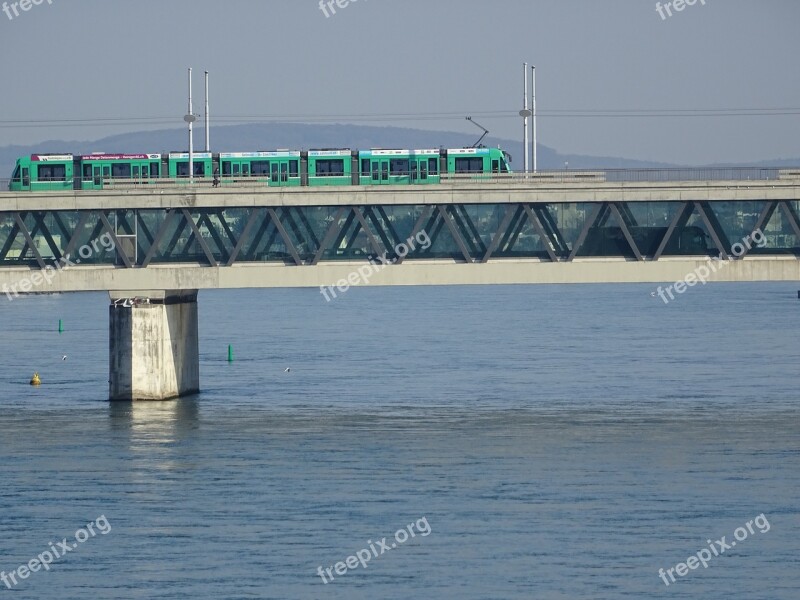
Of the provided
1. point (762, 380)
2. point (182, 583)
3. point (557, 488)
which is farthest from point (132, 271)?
point (762, 380)

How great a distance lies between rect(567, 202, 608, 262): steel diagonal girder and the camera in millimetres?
75438

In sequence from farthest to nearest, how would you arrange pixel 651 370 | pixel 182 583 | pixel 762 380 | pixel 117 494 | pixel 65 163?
pixel 651 370
pixel 762 380
pixel 65 163
pixel 117 494
pixel 182 583

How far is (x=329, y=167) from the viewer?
8850 centimetres

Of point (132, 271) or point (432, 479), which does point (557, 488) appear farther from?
point (132, 271)

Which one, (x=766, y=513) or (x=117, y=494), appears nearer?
(x=766, y=513)

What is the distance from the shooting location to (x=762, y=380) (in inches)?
3863

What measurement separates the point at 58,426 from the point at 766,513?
36.8 meters

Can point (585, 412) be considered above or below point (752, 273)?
below

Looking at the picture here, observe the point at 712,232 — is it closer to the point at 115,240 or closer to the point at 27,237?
the point at 115,240

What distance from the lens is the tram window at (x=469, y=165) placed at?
8862cm

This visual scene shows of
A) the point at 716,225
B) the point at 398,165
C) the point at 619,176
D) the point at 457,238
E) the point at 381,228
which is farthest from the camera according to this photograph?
the point at 398,165

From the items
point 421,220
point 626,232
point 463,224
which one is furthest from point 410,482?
point 626,232

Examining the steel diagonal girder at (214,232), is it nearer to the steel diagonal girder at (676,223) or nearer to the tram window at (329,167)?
the tram window at (329,167)

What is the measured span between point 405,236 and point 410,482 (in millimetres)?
21225
